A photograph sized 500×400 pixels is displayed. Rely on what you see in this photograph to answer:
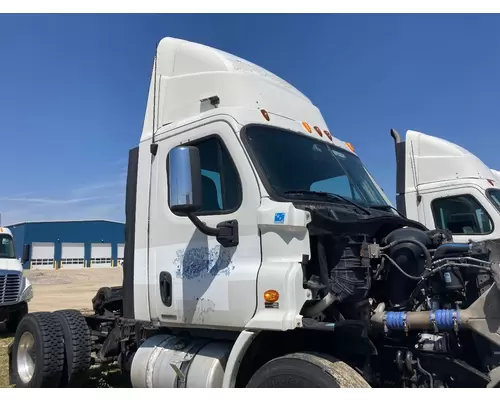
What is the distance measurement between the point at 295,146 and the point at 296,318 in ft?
5.35

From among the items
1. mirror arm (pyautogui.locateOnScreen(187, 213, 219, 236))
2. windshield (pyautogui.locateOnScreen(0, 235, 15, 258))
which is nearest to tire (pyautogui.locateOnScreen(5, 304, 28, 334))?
windshield (pyautogui.locateOnScreen(0, 235, 15, 258))

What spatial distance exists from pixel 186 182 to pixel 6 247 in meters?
10.9

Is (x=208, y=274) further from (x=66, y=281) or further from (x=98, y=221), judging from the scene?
(x=98, y=221)

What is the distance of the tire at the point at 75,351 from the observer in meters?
5.33

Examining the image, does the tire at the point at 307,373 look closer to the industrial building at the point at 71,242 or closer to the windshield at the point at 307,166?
the windshield at the point at 307,166

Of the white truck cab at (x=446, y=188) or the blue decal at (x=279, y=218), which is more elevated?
the white truck cab at (x=446, y=188)

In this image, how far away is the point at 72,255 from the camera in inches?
2071

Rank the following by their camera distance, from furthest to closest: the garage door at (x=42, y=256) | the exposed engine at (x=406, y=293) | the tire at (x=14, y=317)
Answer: the garage door at (x=42, y=256) → the tire at (x=14, y=317) → the exposed engine at (x=406, y=293)

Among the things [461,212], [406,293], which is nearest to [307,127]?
[406,293]

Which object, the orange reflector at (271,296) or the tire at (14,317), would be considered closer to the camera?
the orange reflector at (271,296)

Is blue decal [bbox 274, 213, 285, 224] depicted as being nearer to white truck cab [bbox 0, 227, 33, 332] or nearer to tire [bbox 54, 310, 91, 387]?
tire [bbox 54, 310, 91, 387]

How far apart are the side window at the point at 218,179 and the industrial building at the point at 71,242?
4882 centimetres

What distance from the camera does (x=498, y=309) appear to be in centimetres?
301

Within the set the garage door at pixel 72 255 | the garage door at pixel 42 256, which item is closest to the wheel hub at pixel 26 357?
the garage door at pixel 42 256
